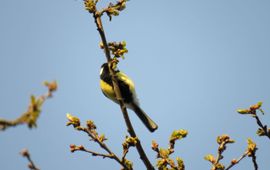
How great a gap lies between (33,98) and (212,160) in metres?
2.54

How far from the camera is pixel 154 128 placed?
5207 mm

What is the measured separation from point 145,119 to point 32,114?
4.11m

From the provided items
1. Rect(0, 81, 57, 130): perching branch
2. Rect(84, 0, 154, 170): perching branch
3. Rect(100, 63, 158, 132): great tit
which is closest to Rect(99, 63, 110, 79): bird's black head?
Rect(100, 63, 158, 132): great tit

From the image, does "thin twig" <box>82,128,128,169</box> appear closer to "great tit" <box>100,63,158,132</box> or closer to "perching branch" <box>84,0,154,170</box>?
"perching branch" <box>84,0,154,170</box>

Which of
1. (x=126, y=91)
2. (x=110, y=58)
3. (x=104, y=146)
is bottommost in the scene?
(x=104, y=146)

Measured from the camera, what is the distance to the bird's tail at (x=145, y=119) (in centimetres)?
522

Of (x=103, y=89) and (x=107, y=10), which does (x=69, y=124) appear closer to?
(x=107, y=10)

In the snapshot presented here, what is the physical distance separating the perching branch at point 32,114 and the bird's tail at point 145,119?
3909mm

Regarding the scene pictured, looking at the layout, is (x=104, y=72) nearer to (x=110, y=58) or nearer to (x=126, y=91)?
(x=126, y=91)

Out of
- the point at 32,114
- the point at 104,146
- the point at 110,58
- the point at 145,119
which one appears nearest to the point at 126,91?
the point at 145,119

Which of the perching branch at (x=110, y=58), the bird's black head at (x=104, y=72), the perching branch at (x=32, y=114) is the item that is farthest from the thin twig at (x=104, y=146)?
the bird's black head at (x=104, y=72)

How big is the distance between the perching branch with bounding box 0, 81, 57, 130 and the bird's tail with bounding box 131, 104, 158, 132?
12.8 feet

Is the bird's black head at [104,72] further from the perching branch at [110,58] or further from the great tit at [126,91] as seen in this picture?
the perching branch at [110,58]

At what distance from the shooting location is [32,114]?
53.4 inches
